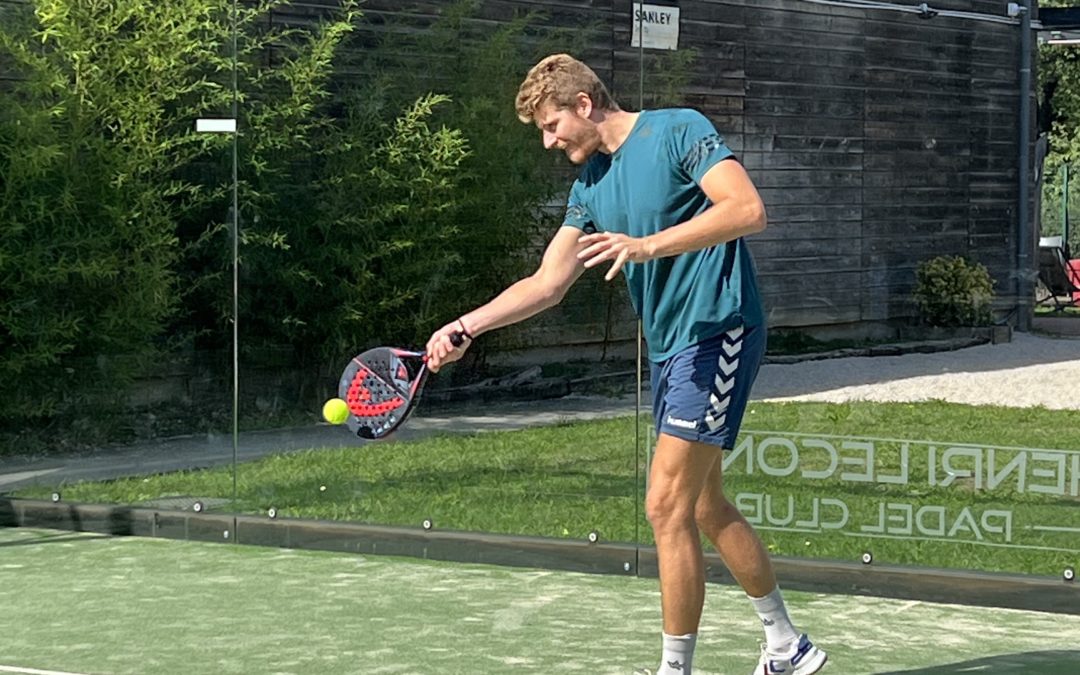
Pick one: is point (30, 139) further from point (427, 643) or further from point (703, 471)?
point (703, 471)

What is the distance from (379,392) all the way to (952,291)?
2217 mm

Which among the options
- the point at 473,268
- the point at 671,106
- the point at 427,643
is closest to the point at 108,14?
the point at 473,268

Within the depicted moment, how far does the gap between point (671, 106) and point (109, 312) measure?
2772 millimetres

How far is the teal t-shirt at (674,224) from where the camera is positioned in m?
5.04

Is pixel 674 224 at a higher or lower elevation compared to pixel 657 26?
lower

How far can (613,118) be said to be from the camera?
522 centimetres

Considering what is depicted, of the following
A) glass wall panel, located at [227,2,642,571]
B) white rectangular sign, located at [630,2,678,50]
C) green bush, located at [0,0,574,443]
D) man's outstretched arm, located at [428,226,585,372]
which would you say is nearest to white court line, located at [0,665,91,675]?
man's outstretched arm, located at [428,226,585,372]

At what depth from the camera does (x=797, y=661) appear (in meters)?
5.28

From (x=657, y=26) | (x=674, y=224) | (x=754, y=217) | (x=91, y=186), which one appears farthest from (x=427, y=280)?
(x=754, y=217)

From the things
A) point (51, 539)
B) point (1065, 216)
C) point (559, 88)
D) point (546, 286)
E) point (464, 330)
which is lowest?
point (51, 539)

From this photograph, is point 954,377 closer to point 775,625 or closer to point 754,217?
point 775,625

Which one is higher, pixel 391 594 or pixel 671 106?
pixel 671 106

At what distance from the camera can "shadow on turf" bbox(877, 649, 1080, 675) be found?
5562 mm

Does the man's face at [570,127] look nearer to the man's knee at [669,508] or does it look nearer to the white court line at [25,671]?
the man's knee at [669,508]
